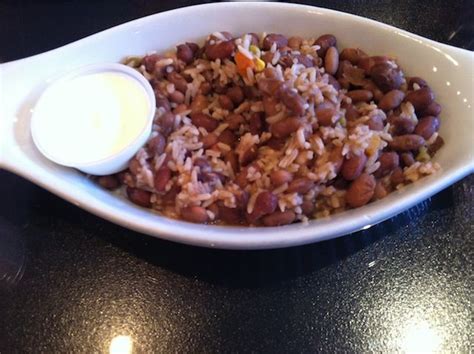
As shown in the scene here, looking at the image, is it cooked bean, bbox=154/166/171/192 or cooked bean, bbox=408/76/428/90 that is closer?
cooked bean, bbox=154/166/171/192

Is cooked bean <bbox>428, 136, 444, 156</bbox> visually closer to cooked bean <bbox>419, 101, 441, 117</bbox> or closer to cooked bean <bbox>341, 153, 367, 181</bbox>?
cooked bean <bbox>419, 101, 441, 117</bbox>

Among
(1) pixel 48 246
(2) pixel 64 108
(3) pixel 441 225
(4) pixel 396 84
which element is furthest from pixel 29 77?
(3) pixel 441 225

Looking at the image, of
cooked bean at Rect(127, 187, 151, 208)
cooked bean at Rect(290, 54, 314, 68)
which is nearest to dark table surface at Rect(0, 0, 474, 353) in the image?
cooked bean at Rect(127, 187, 151, 208)

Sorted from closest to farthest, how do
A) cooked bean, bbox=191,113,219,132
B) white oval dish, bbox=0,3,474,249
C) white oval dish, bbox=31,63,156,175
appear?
white oval dish, bbox=0,3,474,249
white oval dish, bbox=31,63,156,175
cooked bean, bbox=191,113,219,132

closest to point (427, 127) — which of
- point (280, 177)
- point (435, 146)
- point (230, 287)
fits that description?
point (435, 146)

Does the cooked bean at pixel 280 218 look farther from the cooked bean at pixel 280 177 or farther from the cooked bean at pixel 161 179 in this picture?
the cooked bean at pixel 161 179

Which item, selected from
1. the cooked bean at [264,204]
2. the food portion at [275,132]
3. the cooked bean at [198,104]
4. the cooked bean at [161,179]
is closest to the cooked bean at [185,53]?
the food portion at [275,132]

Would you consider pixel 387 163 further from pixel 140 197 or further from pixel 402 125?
pixel 140 197
